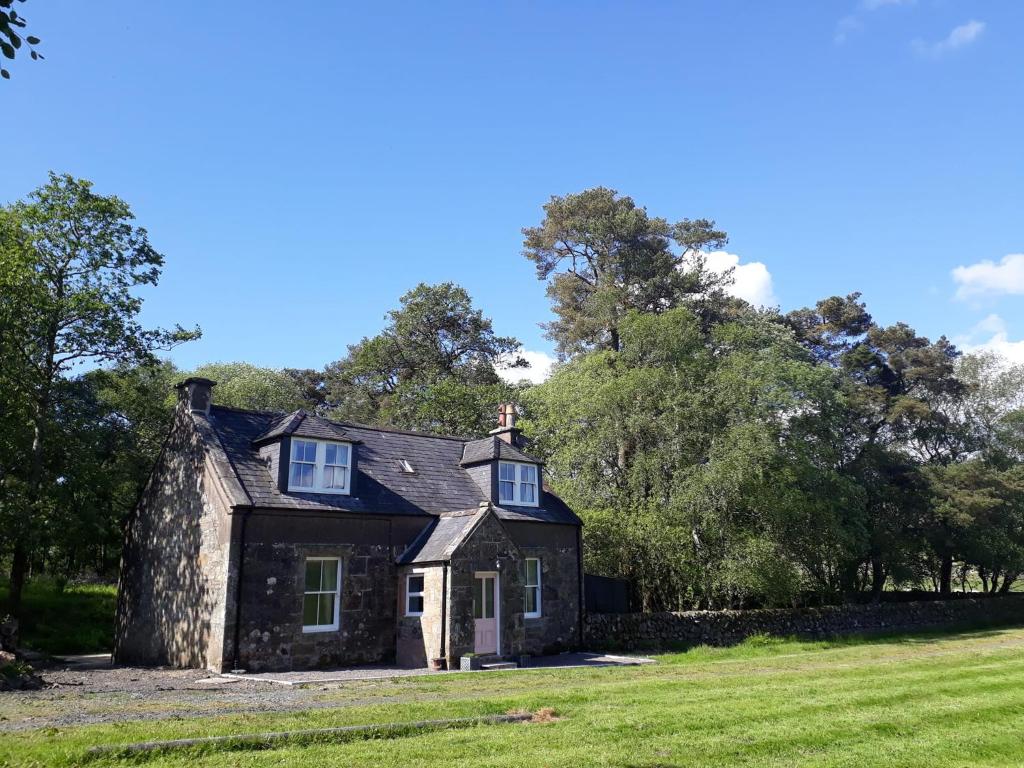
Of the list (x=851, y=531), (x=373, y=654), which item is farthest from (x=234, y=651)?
(x=851, y=531)

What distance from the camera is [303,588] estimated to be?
20188mm

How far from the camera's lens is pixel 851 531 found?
32281 mm

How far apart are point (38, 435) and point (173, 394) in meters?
18.3

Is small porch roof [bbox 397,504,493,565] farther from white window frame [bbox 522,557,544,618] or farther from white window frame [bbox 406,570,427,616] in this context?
white window frame [bbox 522,557,544,618]

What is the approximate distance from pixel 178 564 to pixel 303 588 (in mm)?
4454

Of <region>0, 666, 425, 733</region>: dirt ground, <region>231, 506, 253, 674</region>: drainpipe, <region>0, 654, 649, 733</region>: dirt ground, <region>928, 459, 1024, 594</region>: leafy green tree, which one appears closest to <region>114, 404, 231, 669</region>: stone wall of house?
<region>231, 506, 253, 674</region>: drainpipe

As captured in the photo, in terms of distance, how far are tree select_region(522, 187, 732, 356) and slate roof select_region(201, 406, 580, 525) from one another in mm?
17613

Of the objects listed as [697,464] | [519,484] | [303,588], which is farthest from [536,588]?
[697,464]

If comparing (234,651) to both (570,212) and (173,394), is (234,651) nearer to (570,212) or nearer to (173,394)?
(173,394)

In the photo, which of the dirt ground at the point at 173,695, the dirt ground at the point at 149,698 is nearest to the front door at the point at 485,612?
the dirt ground at the point at 173,695

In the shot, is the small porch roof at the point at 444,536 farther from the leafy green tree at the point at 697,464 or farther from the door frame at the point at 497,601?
the leafy green tree at the point at 697,464

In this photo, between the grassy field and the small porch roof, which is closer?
the grassy field

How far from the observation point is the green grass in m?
28.5

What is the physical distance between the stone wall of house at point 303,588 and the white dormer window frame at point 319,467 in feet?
3.30
